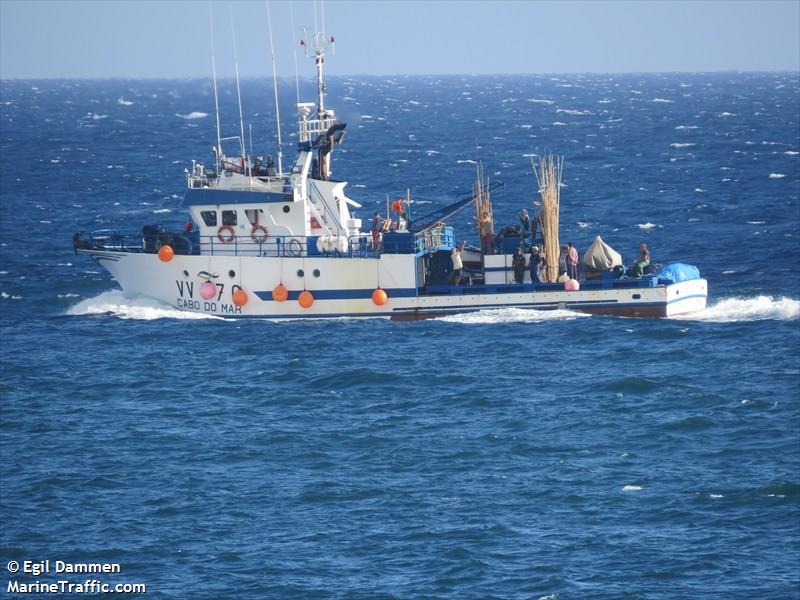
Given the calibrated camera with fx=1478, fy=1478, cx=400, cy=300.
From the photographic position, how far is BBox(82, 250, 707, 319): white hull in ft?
149

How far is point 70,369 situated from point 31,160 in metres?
67.6

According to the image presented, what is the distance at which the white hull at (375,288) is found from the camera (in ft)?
149

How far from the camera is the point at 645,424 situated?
117 feet

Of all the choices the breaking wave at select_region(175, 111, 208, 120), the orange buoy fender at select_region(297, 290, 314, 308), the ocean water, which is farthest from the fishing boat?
the breaking wave at select_region(175, 111, 208, 120)

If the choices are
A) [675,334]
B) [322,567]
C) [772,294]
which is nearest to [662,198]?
[772,294]

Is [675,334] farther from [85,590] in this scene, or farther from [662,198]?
[662,198]

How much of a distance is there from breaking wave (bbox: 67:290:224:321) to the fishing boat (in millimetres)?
298

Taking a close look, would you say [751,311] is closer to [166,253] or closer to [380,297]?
[380,297]

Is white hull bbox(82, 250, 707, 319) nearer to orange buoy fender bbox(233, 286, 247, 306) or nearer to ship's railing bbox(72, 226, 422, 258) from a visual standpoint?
orange buoy fender bbox(233, 286, 247, 306)

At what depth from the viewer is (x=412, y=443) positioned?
34531 mm

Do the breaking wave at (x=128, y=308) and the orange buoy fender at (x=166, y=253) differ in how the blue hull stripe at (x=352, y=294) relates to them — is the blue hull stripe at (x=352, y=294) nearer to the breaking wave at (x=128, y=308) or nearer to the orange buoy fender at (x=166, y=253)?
the breaking wave at (x=128, y=308)

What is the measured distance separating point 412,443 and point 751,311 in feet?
54.3

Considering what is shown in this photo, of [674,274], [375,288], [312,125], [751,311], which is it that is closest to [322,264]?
[375,288]

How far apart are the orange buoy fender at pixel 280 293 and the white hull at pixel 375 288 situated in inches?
5.1
